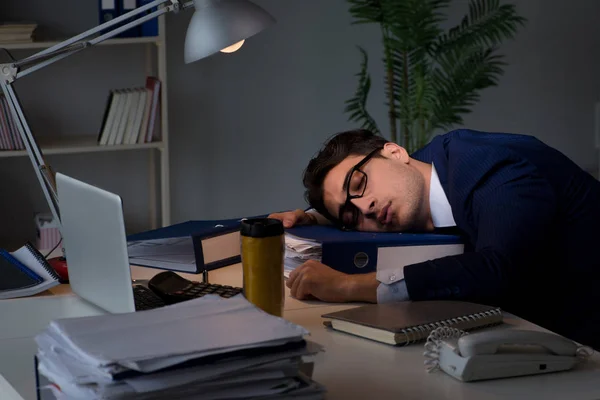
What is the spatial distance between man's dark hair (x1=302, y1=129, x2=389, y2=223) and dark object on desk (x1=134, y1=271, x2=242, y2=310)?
519 mm

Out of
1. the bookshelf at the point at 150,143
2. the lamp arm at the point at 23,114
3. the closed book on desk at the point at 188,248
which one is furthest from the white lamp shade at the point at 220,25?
the bookshelf at the point at 150,143

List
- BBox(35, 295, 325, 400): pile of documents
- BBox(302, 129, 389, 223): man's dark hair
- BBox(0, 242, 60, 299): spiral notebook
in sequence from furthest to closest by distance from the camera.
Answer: BBox(302, 129, 389, 223): man's dark hair → BBox(0, 242, 60, 299): spiral notebook → BBox(35, 295, 325, 400): pile of documents

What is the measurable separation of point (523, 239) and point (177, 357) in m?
0.97

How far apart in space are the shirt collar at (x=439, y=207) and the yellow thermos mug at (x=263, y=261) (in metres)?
0.70

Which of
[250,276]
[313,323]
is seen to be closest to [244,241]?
[250,276]

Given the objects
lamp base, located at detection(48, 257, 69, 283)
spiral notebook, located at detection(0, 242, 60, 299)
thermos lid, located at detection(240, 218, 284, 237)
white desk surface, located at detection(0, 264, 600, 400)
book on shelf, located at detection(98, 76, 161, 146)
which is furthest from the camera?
book on shelf, located at detection(98, 76, 161, 146)

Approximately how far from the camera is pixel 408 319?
5.35 ft

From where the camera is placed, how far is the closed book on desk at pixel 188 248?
6.51 ft

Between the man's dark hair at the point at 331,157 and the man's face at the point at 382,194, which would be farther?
the man's dark hair at the point at 331,157

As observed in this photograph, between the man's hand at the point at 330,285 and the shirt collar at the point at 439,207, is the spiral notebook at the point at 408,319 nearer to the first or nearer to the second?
the man's hand at the point at 330,285

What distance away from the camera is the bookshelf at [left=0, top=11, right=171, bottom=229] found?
3844mm

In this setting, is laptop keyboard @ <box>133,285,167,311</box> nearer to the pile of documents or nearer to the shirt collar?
the pile of documents

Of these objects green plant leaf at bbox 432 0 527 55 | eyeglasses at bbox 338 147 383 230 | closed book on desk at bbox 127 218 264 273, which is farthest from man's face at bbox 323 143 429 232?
green plant leaf at bbox 432 0 527 55

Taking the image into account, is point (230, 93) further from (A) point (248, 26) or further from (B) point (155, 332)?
(B) point (155, 332)
